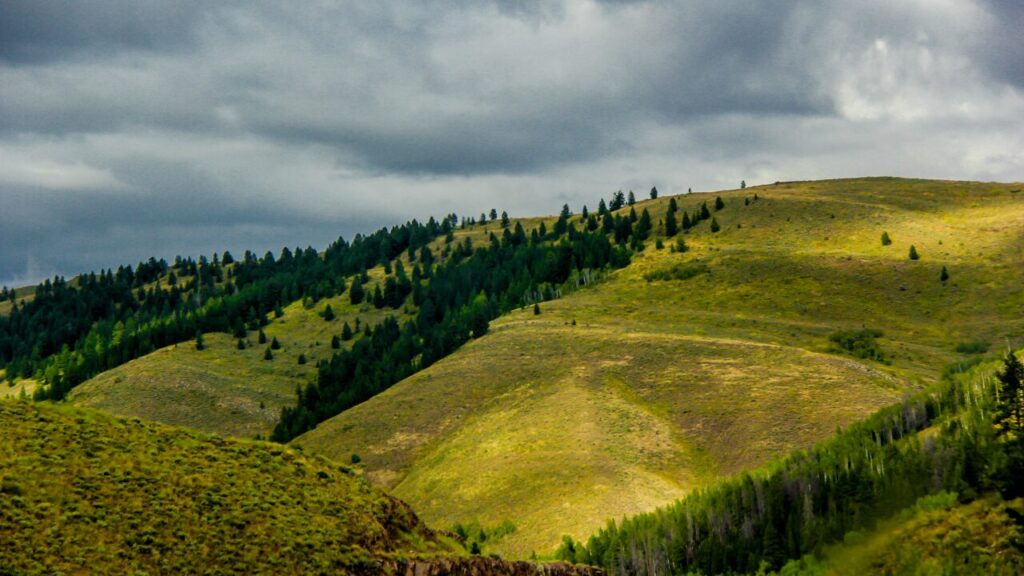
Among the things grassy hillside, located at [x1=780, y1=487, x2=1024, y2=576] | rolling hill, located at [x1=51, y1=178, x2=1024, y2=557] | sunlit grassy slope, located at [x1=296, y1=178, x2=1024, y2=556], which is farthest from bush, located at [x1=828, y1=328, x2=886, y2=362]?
grassy hillside, located at [x1=780, y1=487, x2=1024, y2=576]

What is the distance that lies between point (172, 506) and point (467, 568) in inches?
683

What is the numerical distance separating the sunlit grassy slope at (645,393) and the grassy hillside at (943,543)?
3052cm

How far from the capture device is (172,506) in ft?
168

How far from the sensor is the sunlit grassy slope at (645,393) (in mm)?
114444

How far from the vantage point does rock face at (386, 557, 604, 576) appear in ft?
179

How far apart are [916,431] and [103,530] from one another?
253 ft

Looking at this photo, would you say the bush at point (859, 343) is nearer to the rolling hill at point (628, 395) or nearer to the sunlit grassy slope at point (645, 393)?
the rolling hill at point (628, 395)

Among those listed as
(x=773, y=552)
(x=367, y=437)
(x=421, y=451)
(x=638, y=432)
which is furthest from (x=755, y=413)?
(x=367, y=437)

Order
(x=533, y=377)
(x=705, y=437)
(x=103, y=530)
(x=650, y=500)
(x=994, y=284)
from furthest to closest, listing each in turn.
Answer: (x=994, y=284) → (x=533, y=377) → (x=705, y=437) → (x=650, y=500) → (x=103, y=530)

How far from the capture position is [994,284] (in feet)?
611

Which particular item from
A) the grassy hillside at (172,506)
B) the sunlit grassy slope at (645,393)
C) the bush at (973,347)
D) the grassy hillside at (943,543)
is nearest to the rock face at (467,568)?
the grassy hillside at (172,506)

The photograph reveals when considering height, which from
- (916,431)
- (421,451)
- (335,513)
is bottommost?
(421,451)

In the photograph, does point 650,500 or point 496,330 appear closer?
point 650,500

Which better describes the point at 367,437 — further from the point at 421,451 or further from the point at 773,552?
the point at 773,552
